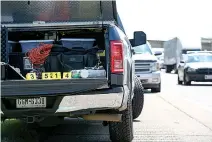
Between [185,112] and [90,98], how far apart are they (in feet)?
17.1

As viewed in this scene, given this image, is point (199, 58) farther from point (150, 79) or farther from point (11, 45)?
point (11, 45)

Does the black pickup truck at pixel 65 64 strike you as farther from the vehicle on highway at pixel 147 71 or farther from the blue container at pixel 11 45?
the vehicle on highway at pixel 147 71

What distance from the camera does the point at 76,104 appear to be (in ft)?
15.7

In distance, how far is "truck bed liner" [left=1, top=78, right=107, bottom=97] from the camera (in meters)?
4.71

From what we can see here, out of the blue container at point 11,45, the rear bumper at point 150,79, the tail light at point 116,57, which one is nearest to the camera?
the tail light at point 116,57

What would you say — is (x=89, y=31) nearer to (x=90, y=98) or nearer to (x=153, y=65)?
(x=90, y=98)

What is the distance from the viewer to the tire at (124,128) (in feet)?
18.6

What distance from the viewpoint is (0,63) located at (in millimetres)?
4902

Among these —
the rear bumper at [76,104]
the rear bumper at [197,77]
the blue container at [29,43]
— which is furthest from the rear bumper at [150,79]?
the rear bumper at [76,104]

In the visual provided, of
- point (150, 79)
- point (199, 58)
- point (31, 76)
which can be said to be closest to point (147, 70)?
point (150, 79)

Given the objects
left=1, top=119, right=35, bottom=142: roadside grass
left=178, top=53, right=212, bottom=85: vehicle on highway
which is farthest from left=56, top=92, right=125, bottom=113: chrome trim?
left=178, top=53, right=212, bottom=85: vehicle on highway

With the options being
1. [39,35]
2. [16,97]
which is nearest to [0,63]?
[16,97]

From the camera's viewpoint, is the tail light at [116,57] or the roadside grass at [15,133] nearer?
the tail light at [116,57]

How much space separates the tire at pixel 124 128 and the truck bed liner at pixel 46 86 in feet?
3.28
